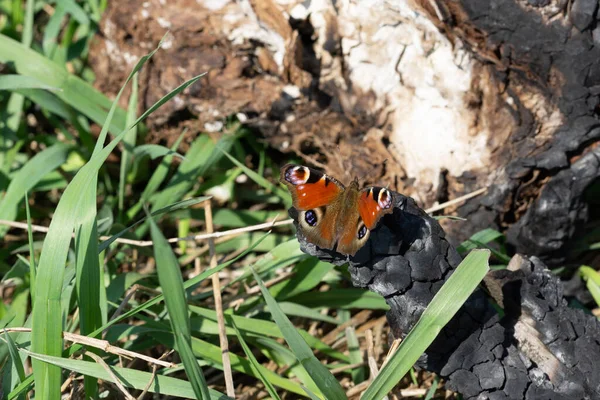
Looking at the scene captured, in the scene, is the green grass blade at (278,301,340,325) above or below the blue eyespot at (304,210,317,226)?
below

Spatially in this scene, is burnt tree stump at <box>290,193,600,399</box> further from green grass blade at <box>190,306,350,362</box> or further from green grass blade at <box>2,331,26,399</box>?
green grass blade at <box>2,331,26,399</box>

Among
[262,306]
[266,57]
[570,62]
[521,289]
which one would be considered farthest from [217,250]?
[570,62]

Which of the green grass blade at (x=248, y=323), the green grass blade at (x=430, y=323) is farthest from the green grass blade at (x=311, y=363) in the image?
the green grass blade at (x=248, y=323)

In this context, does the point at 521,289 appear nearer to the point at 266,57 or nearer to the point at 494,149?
the point at 494,149

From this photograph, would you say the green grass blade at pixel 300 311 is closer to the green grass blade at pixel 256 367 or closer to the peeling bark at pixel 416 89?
the green grass blade at pixel 256 367

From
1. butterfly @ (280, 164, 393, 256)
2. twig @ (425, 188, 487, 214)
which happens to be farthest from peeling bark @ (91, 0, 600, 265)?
butterfly @ (280, 164, 393, 256)

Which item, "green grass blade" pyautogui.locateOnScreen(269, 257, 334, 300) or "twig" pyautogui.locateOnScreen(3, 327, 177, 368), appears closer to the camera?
"twig" pyautogui.locateOnScreen(3, 327, 177, 368)

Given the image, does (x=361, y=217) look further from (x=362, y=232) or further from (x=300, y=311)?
(x=300, y=311)
